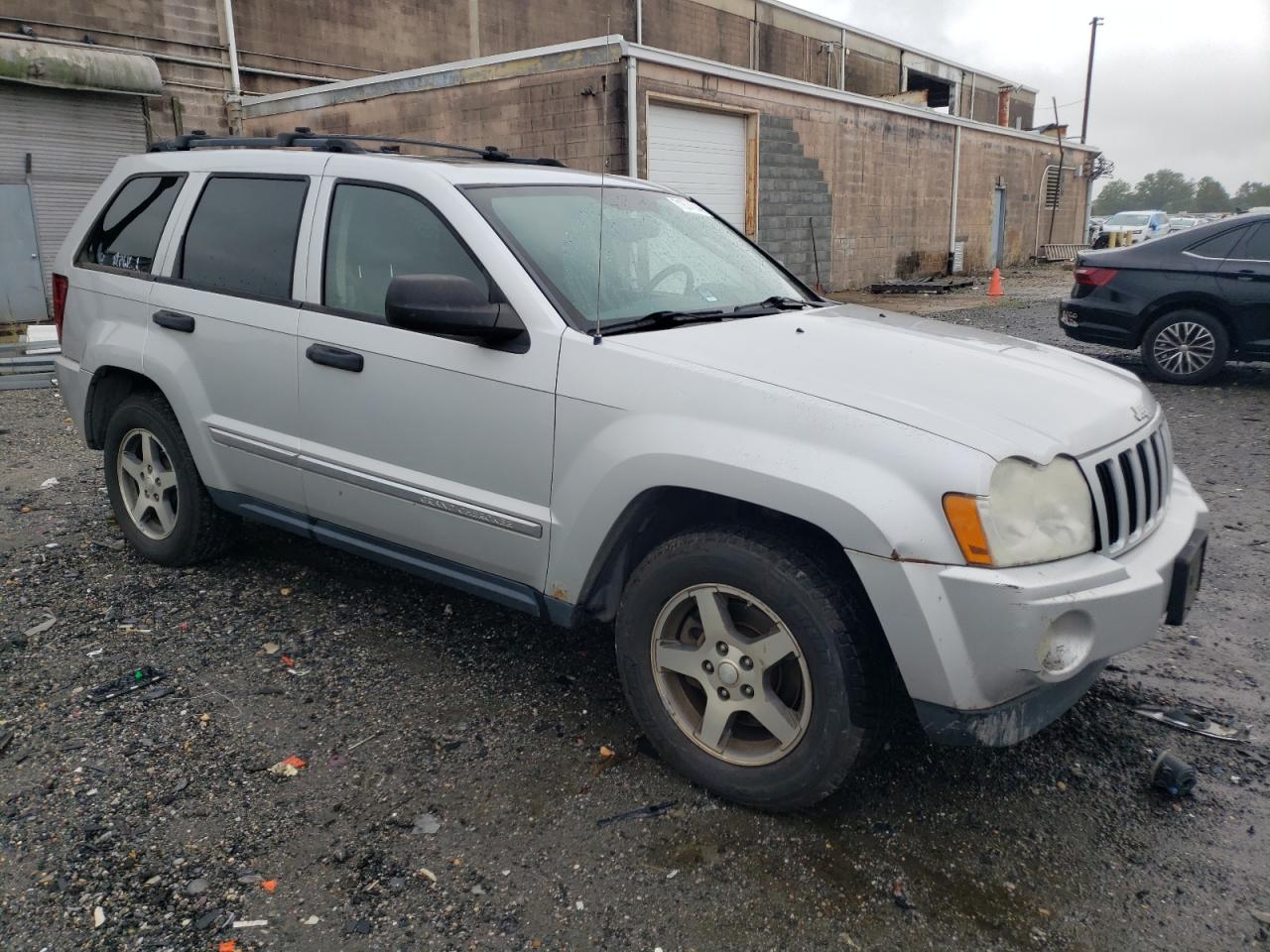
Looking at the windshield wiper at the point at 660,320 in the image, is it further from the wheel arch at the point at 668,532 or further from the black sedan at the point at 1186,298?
the black sedan at the point at 1186,298

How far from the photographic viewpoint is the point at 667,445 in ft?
8.80

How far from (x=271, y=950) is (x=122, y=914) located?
42 cm

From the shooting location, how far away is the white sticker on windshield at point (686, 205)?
4.15m

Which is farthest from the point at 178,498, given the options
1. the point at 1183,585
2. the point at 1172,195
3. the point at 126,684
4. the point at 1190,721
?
the point at 1172,195

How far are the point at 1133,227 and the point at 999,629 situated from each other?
35177 millimetres

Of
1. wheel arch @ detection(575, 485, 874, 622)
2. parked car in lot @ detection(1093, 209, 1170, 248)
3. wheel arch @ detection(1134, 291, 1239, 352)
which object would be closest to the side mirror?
wheel arch @ detection(575, 485, 874, 622)

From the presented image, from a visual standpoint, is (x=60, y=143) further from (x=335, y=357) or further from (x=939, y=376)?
(x=939, y=376)

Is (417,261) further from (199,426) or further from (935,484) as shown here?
(935,484)

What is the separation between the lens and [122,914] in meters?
2.34

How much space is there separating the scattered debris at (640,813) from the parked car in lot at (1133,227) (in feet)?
101

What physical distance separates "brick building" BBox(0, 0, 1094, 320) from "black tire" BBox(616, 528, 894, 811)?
8.87 metres

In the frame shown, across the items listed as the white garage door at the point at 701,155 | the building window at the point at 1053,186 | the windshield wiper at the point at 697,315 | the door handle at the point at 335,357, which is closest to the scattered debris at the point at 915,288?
the white garage door at the point at 701,155

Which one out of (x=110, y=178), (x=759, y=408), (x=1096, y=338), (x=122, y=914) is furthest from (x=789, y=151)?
(x=122, y=914)

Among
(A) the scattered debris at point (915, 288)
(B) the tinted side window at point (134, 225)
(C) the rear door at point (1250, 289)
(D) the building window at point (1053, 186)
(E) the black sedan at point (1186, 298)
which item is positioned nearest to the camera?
(B) the tinted side window at point (134, 225)
